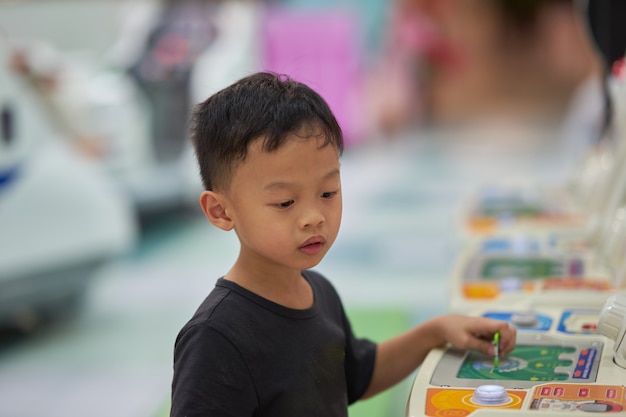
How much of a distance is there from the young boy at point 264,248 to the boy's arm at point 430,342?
224 mm

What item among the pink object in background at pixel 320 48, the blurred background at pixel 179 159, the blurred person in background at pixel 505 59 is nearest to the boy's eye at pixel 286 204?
the blurred background at pixel 179 159

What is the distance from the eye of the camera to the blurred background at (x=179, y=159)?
147 inches

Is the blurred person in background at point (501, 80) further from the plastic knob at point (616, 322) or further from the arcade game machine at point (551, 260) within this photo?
the plastic knob at point (616, 322)

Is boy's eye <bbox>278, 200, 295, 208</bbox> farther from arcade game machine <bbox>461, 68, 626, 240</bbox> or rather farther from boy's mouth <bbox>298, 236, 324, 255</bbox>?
arcade game machine <bbox>461, 68, 626, 240</bbox>

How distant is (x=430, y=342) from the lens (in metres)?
1.66

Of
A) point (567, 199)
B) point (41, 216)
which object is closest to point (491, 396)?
point (567, 199)

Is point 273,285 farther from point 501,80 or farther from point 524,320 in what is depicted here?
point 501,80

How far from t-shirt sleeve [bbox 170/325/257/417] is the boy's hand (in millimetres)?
434

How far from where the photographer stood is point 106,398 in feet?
11.2

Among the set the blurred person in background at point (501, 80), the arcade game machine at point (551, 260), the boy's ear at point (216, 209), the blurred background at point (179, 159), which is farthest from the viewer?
the blurred person in background at point (501, 80)

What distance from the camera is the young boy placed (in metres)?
1.30

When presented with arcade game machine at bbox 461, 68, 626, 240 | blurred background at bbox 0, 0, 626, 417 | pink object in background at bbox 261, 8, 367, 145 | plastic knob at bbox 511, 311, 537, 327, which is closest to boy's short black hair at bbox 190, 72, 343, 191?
plastic knob at bbox 511, 311, 537, 327

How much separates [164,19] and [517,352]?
5834mm

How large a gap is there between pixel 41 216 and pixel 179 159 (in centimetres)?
261
